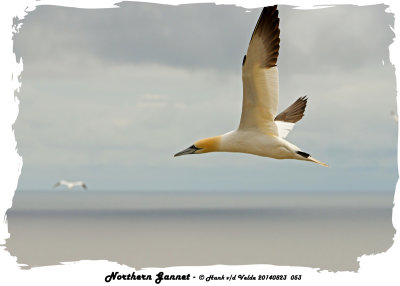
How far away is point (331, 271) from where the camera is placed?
9484mm

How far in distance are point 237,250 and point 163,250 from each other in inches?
161

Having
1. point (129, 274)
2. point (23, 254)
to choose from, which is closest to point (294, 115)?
point (129, 274)

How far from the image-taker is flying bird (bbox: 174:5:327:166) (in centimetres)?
920

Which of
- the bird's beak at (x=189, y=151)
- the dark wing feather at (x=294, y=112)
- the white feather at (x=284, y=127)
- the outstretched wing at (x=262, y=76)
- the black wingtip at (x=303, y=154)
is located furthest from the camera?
the dark wing feather at (x=294, y=112)

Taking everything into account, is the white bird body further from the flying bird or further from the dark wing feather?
the dark wing feather

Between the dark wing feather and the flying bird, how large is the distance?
8.54ft

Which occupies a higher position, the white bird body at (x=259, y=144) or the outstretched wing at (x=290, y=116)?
the outstretched wing at (x=290, y=116)

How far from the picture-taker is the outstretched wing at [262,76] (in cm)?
916

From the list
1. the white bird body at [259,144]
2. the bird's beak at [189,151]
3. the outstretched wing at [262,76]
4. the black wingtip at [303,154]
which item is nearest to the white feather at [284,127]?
the outstretched wing at [262,76]

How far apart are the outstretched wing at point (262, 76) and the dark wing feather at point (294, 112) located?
2.59m

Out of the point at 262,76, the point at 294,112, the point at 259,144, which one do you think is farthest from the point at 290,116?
the point at 262,76

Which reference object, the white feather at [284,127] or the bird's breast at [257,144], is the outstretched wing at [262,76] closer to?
the bird's breast at [257,144]

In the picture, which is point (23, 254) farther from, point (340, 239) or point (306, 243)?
point (340, 239)

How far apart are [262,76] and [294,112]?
11.9ft
